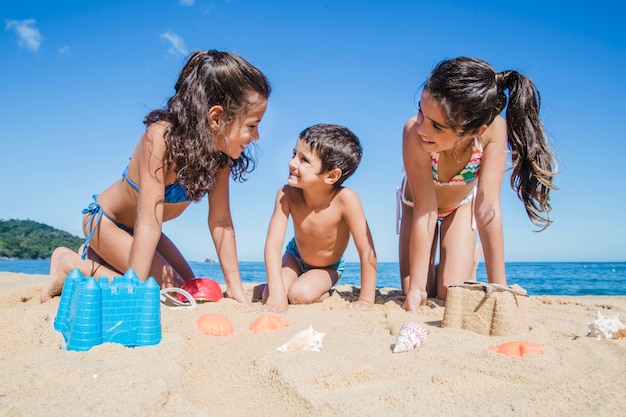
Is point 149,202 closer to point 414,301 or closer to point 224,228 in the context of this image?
point 224,228

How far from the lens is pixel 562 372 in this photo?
5.94 feet

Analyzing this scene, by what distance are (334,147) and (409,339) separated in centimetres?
246

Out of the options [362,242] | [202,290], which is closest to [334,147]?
[362,242]

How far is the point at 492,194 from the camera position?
3.79 m

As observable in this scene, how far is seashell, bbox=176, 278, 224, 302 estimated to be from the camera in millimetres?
3787

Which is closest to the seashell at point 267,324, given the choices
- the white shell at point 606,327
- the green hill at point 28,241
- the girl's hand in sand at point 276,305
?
the girl's hand in sand at point 276,305

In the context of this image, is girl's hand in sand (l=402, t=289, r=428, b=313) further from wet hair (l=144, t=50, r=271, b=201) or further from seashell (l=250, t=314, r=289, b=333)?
wet hair (l=144, t=50, r=271, b=201)

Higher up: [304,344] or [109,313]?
[109,313]

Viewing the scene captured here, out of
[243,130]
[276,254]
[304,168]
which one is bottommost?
[276,254]

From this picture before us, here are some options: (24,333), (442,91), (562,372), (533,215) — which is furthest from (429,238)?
(24,333)

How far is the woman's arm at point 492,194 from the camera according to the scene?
370cm

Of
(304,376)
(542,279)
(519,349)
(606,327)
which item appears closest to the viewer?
(304,376)

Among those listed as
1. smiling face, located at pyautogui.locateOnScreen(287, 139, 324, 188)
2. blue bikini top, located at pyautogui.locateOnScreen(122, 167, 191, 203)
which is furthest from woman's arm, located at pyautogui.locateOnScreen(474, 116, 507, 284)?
blue bikini top, located at pyautogui.locateOnScreen(122, 167, 191, 203)

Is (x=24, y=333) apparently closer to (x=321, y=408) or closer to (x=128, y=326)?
(x=128, y=326)
